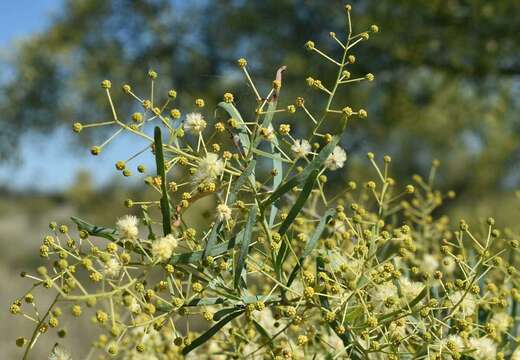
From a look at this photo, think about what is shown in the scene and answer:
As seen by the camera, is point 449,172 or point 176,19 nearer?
point 176,19

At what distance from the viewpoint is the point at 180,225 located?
1.89ft

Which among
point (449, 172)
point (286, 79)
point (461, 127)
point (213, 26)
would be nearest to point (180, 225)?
point (286, 79)

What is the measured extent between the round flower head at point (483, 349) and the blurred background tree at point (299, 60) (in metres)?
2.20

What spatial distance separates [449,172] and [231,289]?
5.87 meters

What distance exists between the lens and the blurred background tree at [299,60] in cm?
330

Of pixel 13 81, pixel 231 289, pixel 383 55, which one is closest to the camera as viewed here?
pixel 231 289

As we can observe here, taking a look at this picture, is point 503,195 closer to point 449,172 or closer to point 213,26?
point 449,172

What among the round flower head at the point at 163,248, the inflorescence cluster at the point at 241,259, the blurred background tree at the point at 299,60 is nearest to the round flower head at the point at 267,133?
the inflorescence cluster at the point at 241,259

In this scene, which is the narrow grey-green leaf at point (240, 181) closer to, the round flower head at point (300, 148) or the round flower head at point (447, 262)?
the round flower head at point (300, 148)

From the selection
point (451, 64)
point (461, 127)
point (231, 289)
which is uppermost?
point (231, 289)

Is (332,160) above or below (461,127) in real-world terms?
above

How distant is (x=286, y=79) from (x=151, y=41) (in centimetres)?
92

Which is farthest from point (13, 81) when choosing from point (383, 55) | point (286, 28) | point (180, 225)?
point (180, 225)

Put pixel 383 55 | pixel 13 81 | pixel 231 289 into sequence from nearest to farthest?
1. pixel 231 289
2. pixel 383 55
3. pixel 13 81
